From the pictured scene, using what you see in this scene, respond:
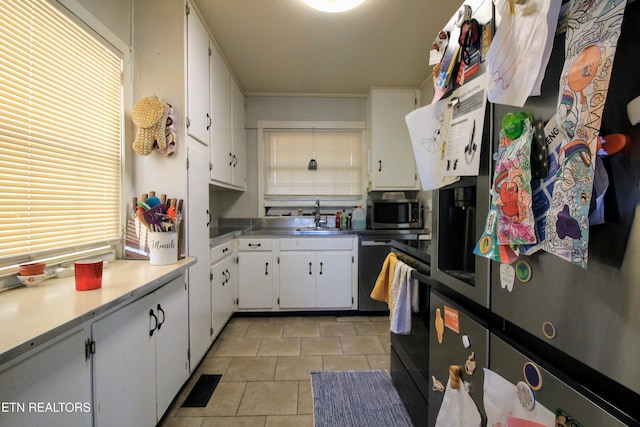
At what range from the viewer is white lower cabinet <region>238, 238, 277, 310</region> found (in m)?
2.89

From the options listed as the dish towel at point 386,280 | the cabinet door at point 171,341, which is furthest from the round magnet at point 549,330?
the cabinet door at point 171,341

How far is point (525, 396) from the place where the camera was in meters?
0.60

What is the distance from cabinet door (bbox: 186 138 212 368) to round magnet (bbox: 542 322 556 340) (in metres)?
1.75

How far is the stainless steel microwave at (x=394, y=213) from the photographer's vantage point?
3092 millimetres

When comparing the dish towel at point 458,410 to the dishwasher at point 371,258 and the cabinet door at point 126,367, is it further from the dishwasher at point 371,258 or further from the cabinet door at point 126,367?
the dishwasher at point 371,258

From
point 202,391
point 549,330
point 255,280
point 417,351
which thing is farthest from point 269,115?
point 549,330

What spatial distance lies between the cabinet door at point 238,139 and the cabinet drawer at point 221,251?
66 centimetres

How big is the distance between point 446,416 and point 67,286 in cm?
149

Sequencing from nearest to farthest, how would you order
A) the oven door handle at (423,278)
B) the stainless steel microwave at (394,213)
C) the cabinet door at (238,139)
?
1. the oven door handle at (423,278)
2. the cabinet door at (238,139)
3. the stainless steel microwave at (394,213)

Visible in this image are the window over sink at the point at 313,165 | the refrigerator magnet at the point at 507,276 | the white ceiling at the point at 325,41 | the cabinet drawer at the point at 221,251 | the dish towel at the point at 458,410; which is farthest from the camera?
the window over sink at the point at 313,165

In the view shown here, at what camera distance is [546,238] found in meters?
0.54

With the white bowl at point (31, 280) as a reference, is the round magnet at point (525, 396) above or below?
below

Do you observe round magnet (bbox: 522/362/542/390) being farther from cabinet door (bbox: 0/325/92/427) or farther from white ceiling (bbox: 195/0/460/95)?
white ceiling (bbox: 195/0/460/95)

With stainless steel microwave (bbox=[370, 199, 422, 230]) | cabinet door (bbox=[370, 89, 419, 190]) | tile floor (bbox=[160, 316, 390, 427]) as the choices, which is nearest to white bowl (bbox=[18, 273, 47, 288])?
tile floor (bbox=[160, 316, 390, 427])
